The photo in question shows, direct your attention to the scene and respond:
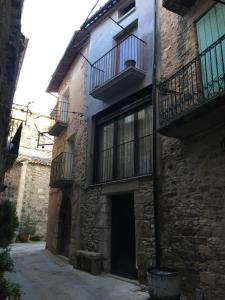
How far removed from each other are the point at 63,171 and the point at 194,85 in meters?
6.41

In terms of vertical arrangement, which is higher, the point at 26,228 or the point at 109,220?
the point at 109,220

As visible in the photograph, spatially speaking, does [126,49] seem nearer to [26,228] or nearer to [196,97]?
[196,97]

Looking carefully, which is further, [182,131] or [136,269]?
[136,269]

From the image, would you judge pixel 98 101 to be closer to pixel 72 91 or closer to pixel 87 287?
pixel 72 91

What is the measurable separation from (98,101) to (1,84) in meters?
5.24

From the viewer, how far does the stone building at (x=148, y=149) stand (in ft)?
18.1

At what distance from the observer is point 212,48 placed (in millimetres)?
5621

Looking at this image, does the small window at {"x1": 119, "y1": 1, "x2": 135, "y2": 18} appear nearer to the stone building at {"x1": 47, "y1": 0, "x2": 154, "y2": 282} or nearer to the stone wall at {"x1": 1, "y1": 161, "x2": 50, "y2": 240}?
the stone building at {"x1": 47, "y1": 0, "x2": 154, "y2": 282}

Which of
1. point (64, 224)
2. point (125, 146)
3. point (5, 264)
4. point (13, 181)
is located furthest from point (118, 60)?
point (13, 181)

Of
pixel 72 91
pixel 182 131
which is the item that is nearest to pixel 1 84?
pixel 182 131

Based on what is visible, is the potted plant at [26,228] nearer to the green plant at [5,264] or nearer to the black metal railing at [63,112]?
the black metal railing at [63,112]

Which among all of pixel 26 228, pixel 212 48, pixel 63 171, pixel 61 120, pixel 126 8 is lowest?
pixel 26 228

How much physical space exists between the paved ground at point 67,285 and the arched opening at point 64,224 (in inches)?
72.8

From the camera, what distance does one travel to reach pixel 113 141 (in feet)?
29.9
